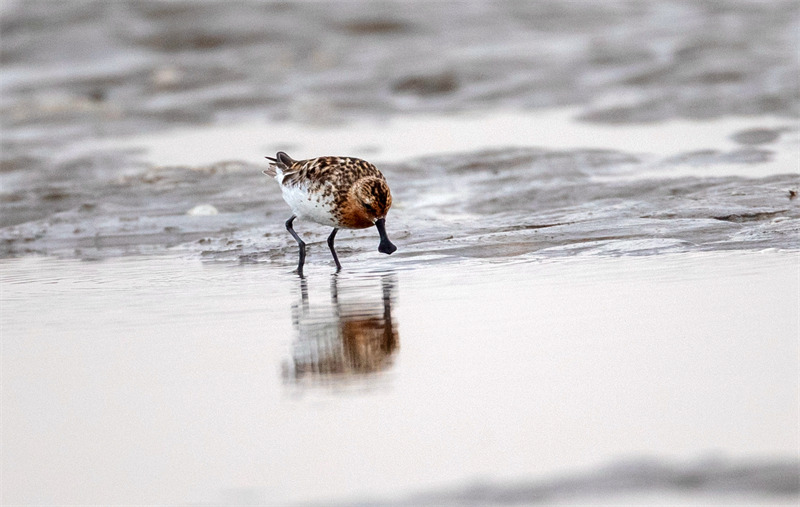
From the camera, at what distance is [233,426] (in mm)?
4586

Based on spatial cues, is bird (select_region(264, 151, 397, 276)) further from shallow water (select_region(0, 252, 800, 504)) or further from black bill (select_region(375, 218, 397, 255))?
shallow water (select_region(0, 252, 800, 504))

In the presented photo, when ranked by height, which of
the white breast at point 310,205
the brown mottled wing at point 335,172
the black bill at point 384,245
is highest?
the brown mottled wing at point 335,172

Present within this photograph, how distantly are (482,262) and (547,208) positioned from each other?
300 centimetres

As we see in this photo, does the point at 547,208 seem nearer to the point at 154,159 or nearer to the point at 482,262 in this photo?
the point at 482,262

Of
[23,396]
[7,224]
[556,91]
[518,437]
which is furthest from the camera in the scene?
[556,91]

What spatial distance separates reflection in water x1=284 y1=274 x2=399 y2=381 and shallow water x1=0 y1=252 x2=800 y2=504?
21mm

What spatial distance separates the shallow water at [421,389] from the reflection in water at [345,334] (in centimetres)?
2

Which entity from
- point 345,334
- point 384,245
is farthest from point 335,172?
point 345,334

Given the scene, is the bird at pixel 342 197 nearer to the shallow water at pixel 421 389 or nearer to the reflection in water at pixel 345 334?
the reflection in water at pixel 345 334

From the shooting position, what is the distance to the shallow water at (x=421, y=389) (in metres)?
3.93

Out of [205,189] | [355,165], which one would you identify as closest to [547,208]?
[355,165]

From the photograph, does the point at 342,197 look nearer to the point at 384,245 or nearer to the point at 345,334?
the point at 384,245

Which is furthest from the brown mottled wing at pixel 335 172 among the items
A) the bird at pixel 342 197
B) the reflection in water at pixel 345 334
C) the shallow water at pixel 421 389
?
the shallow water at pixel 421 389

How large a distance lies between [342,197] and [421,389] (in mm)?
4096
